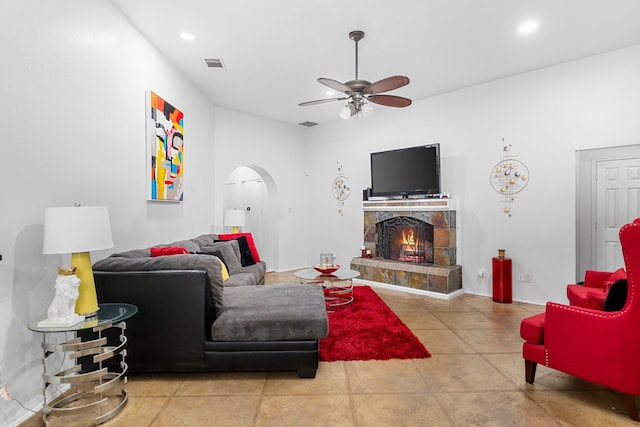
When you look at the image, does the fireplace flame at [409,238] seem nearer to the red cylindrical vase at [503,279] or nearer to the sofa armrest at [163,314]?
the red cylindrical vase at [503,279]

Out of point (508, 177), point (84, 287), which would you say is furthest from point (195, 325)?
point (508, 177)

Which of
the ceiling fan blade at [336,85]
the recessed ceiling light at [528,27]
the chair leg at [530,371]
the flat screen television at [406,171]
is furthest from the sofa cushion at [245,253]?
the recessed ceiling light at [528,27]

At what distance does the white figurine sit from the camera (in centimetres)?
196

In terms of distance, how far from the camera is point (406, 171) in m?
5.45

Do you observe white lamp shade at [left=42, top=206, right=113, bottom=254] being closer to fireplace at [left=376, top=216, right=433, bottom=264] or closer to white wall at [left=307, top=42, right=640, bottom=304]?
fireplace at [left=376, top=216, right=433, bottom=264]

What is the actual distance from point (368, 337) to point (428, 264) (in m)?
2.31

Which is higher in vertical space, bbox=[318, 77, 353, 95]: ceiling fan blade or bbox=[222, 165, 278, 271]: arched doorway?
bbox=[318, 77, 353, 95]: ceiling fan blade

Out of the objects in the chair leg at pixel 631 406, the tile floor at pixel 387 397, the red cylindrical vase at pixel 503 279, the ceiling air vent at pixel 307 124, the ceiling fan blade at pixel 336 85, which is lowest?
the tile floor at pixel 387 397

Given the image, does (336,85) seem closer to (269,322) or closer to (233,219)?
(269,322)

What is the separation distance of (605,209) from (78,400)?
18.2 feet

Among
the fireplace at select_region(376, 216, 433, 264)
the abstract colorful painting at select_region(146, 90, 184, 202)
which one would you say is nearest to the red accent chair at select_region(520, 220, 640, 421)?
the fireplace at select_region(376, 216, 433, 264)

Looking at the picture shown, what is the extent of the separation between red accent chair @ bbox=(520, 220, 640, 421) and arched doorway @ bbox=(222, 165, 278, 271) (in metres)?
5.20

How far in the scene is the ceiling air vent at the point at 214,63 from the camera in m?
4.12

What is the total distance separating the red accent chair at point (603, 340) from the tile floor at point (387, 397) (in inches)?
9.1
